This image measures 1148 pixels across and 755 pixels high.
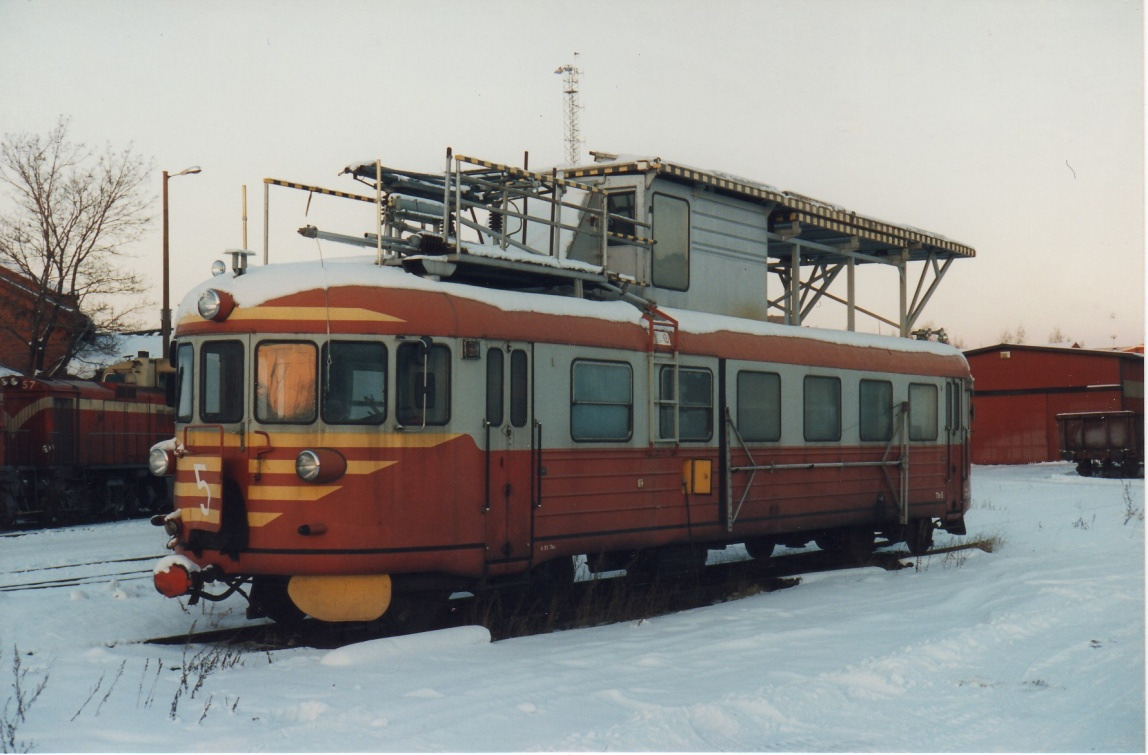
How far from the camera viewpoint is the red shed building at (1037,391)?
38.6 m

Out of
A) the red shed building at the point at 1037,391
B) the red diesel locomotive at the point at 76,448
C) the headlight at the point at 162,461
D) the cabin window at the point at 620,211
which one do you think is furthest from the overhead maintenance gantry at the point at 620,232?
the red shed building at the point at 1037,391

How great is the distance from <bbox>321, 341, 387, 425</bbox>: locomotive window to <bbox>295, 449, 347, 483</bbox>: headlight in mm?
308

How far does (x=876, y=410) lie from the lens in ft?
46.6

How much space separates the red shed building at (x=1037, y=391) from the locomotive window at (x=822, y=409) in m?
26.8

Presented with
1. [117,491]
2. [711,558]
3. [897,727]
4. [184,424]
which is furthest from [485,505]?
[117,491]

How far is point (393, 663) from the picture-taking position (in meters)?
7.94

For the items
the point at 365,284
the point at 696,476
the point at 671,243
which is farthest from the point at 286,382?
the point at 671,243

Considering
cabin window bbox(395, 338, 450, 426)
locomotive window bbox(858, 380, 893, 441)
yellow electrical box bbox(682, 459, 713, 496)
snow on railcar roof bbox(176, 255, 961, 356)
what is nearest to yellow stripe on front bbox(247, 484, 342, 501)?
cabin window bbox(395, 338, 450, 426)

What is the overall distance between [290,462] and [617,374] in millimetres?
3394

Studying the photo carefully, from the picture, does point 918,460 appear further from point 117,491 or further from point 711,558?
point 117,491

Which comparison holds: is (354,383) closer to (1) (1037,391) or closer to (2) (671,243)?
(2) (671,243)

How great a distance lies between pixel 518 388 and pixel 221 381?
2497 millimetres

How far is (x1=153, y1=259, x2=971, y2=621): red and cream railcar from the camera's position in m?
8.55

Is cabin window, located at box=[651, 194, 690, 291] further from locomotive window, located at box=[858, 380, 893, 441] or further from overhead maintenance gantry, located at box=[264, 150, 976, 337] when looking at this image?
locomotive window, located at box=[858, 380, 893, 441]
